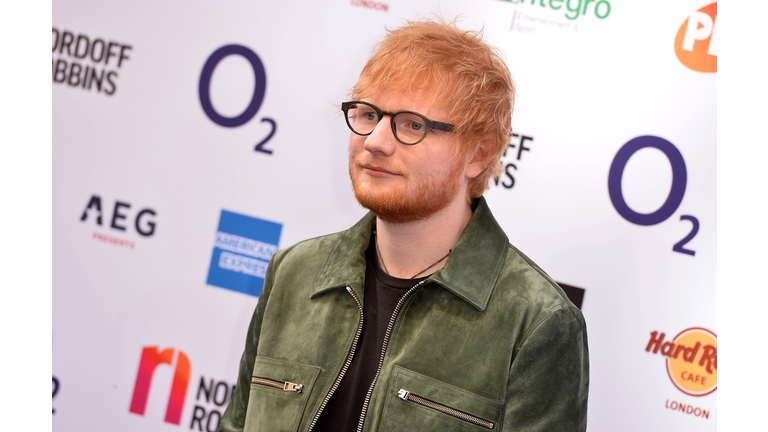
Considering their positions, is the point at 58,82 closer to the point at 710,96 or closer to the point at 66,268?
the point at 66,268

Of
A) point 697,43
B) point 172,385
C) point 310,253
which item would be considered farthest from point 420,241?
point 172,385

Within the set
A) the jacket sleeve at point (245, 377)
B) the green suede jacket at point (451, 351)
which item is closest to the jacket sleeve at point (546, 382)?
the green suede jacket at point (451, 351)

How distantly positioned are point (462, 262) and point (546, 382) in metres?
0.33

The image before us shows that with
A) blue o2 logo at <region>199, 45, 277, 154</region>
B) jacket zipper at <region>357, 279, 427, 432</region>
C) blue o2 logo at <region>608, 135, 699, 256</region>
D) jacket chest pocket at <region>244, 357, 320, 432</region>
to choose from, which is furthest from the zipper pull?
blue o2 logo at <region>608, 135, 699, 256</region>

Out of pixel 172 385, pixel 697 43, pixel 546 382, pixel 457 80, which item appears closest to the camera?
pixel 546 382

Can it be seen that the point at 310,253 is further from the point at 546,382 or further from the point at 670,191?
the point at 670,191

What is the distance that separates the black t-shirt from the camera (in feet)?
4.71

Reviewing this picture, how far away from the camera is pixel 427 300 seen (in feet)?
4.75

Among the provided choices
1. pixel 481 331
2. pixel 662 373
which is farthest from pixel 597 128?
pixel 481 331

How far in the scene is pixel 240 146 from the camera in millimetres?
2537

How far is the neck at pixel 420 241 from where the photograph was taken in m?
1.50

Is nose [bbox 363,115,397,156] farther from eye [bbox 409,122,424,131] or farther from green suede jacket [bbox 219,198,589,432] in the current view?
green suede jacket [bbox 219,198,589,432]

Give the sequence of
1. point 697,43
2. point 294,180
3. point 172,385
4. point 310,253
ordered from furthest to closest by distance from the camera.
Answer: point 172,385
point 294,180
point 697,43
point 310,253

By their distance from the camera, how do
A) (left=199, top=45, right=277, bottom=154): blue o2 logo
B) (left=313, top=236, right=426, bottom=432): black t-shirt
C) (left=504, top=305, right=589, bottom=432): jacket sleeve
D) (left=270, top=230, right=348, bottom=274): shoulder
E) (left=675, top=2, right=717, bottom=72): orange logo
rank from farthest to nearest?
(left=199, top=45, right=277, bottom=154): blue o2 logo → (left=675, top=2, right=717, bottom=72): orange logo → (left=270, top=230, right=348, bottom=274): shoulder → (left=313, top=236, right=426, bottom=432): black t-shirt → (left=504, top=305, right=589, bottom=432): jacket sleeve
